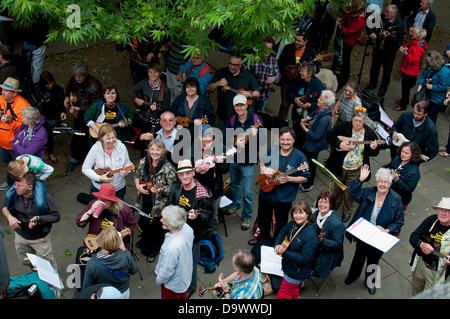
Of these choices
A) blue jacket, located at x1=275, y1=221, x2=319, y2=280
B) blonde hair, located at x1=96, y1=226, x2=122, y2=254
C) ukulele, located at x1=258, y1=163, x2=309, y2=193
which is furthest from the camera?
ukulele, located at x1=258, y1=163, x2=309, y2=193

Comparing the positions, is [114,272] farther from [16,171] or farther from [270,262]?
[270,262]

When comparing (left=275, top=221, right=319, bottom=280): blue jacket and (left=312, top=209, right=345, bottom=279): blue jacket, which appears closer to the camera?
(left=275, top=221, right=319, bottom=280): blue jacket

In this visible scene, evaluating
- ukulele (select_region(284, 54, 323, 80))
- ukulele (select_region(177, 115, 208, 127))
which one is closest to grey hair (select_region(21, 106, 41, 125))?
ukulele (select_region(177, 115, 208, 127))

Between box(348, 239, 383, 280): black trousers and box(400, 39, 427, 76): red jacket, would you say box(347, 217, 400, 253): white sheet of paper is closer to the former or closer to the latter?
box(348, 239, 383, 280): black trousers

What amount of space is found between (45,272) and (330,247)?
10.9 ft

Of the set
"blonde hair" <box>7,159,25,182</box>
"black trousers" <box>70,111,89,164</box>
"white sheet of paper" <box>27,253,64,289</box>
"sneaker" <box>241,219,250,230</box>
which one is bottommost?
"sneaker" <box>241,219,250,230</box>

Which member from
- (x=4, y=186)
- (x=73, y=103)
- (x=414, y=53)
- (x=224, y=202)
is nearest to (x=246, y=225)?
(x=224, y=202)

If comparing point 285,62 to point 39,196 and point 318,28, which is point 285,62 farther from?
Result: point 39,196

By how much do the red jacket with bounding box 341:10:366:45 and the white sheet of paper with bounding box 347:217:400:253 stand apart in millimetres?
5581

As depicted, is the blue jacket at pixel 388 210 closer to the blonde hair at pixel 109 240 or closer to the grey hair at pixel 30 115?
the blonde hair at pixel 109 240

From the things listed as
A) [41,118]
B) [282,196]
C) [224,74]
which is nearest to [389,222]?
[282,196]

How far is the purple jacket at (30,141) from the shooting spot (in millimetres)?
7277

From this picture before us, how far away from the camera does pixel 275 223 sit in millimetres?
7098

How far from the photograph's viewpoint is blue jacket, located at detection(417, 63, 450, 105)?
8.88m
